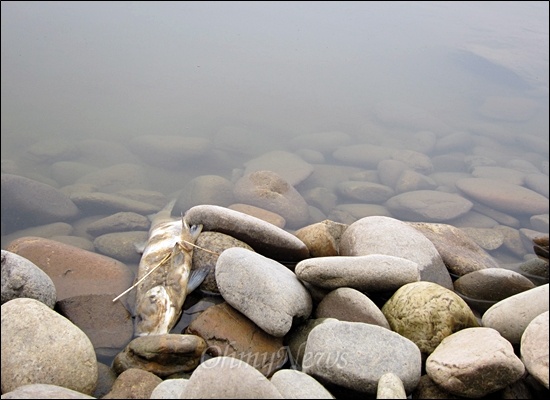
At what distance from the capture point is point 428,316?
10.6 ft

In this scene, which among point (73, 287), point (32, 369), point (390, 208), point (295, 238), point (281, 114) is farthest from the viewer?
point (281, 114)

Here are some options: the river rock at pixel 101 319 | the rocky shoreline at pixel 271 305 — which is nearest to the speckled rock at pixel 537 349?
the rocky shoreline at pixel 271 305

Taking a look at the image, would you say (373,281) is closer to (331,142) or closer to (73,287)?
(73,287)

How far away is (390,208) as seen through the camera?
7848 millimetres

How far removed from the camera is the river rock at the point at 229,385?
2400 millimetres

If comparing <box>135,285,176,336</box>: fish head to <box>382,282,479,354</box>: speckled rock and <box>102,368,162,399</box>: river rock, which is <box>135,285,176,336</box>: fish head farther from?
<box>382,282,479,354</box>: speckled rock

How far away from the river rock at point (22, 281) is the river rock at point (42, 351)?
30 centimetres

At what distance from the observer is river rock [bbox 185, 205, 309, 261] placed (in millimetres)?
4184

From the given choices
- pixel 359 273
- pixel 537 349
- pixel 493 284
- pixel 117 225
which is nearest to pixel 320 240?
pixel 359 273

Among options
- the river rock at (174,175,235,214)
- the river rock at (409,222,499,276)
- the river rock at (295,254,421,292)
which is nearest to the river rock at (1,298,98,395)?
the river rock at (295,254,421,292)

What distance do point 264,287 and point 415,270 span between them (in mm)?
1196

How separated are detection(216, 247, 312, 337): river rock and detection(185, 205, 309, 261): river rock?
2.01 feet

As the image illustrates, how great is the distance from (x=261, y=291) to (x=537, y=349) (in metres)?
1.71

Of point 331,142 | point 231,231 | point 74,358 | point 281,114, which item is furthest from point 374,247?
point 281,114
